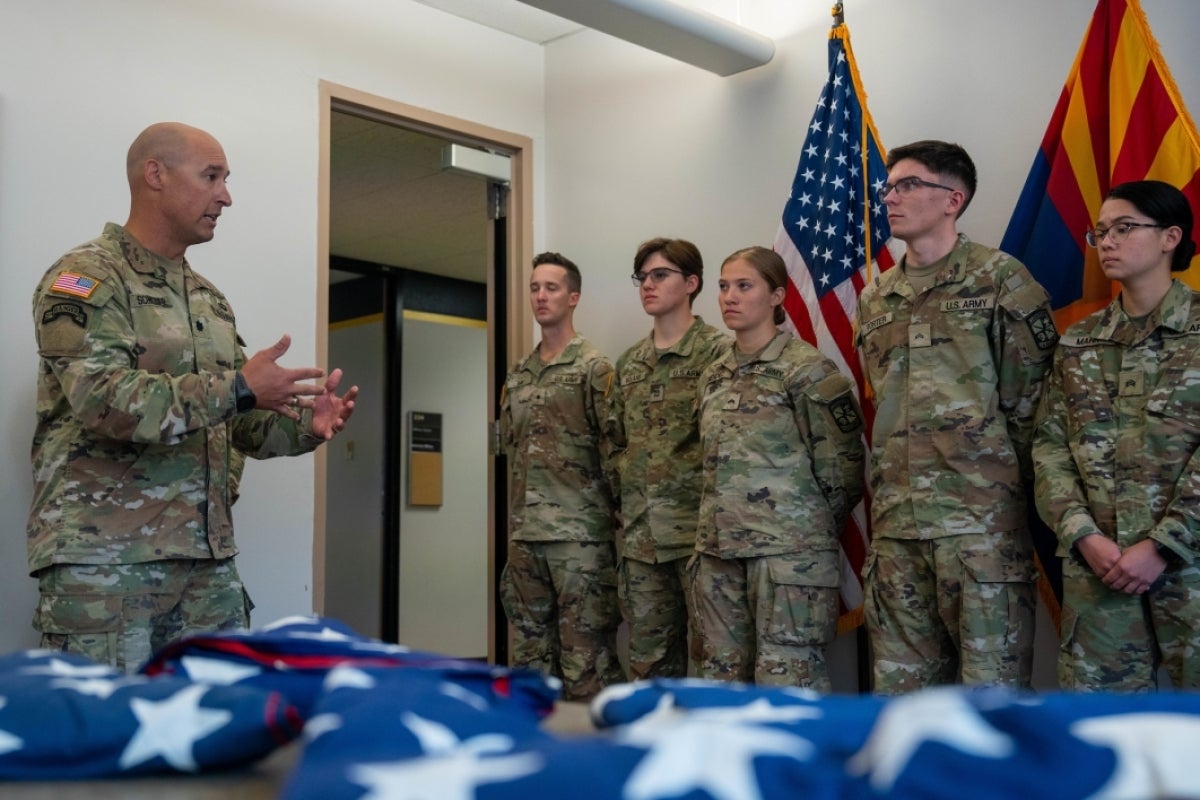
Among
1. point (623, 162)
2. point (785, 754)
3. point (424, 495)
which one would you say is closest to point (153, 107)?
point (623, 162)

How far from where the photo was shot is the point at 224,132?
399 cm

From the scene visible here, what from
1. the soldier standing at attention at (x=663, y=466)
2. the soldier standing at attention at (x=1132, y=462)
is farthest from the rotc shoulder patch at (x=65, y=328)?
the soldier standing at attention at (x=1132, y=462)

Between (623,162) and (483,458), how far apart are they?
145 inches

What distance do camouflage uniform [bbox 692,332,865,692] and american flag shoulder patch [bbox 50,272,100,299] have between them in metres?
1.81

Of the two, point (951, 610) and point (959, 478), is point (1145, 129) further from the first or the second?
point (951, 610)

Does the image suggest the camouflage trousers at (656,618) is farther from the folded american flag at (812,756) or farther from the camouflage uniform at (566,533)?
the folded american flag at (812,756)

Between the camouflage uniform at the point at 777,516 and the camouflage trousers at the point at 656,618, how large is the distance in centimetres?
36

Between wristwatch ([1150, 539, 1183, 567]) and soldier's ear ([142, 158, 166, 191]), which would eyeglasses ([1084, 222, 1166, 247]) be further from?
soldier's ear ([142, 158, 166, 191])

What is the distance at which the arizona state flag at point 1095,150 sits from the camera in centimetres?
302

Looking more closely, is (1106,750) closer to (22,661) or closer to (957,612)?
(22,661)

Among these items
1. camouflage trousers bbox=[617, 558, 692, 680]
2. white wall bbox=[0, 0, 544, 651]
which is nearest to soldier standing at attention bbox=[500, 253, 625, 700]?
camouflage trousers bbox=[617, 558, 692, 680]

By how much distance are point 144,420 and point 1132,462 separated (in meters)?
2.22

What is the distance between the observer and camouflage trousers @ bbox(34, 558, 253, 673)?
2.54 metres

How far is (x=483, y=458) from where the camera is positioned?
8094 millimetres
